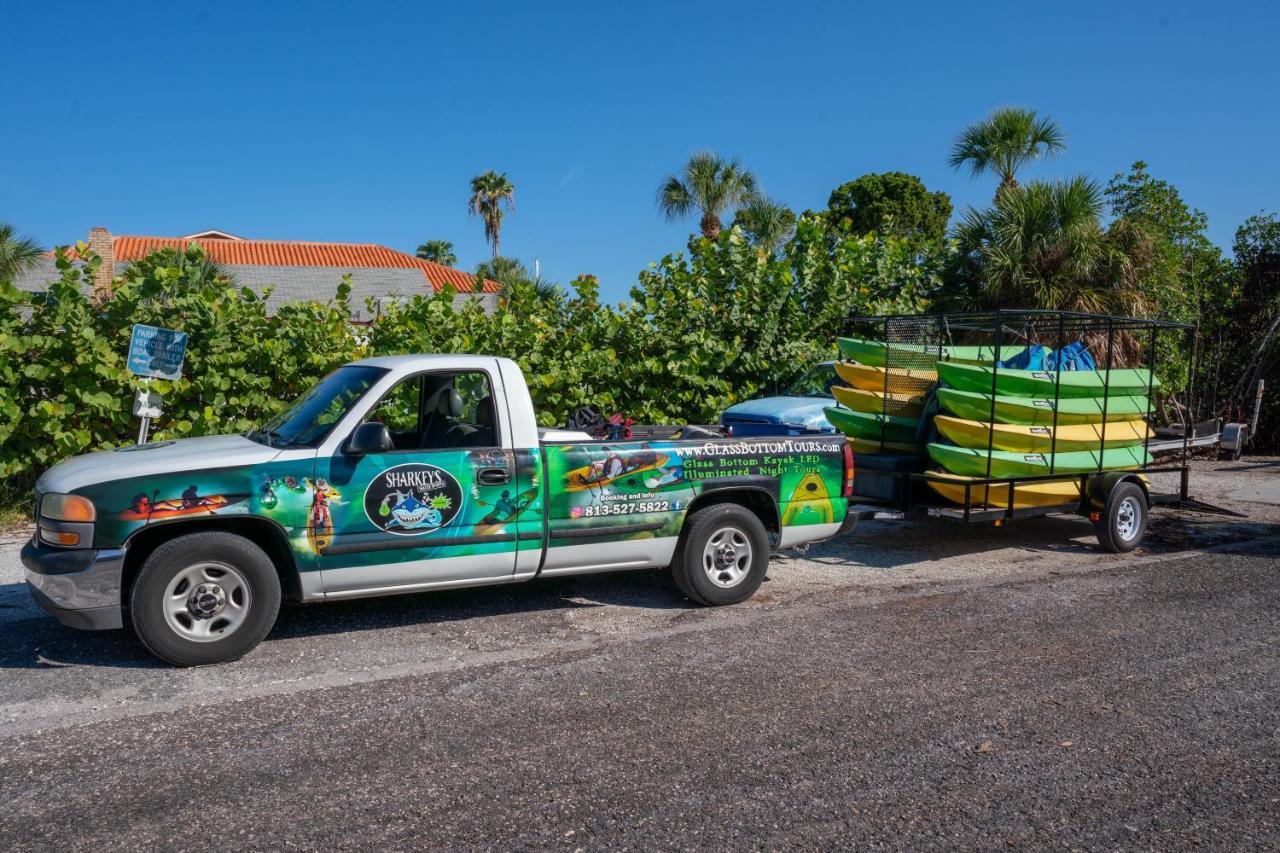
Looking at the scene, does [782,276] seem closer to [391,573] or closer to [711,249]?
[711,249]

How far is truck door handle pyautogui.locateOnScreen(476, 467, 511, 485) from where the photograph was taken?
20.6 feet

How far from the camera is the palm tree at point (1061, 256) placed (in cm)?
1590

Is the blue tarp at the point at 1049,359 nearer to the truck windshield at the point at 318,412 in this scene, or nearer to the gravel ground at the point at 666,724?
the gravel ground at the point at 666,724

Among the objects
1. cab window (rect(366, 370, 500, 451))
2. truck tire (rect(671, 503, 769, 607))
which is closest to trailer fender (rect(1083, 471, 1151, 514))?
truck tire (rect(671, 503, 769, 607))

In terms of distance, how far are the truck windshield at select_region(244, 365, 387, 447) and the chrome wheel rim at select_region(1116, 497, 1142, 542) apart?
6957mm

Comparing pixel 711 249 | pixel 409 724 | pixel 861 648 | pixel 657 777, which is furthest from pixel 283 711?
pixel 711 249

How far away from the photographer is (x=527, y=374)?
11938 mm

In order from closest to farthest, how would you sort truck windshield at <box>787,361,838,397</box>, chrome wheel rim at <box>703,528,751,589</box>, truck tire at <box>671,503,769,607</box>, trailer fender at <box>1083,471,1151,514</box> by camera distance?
1. truck tire at <box>671,503,769,607</box>
2. chrome wheel rim at <box>703,528,751,589</box>
3. trailer fender at <box>1083,471,1151,514</box>
4. truck windshield at <box>787,361,838,397</box>

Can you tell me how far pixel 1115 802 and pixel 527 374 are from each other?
8.82 metres

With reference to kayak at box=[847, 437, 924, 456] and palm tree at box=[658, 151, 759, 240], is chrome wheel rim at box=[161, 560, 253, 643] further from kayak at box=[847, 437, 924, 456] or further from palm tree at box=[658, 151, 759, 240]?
palm tree at box=[658, 151, 759, 240]

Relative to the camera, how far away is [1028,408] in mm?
8469

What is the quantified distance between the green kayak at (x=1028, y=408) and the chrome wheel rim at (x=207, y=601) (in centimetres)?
570

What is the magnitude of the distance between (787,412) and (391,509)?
6152 millimetres

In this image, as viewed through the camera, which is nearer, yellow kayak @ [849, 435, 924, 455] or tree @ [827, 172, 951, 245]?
yellow kayak @ [849, 435, 924, 455]
